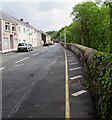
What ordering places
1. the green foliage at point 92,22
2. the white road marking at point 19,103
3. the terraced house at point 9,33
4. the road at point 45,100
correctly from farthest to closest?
the terraced house at point 9,33
the green foliage at point 92,22
the white road marking at point 19,103
the road at point 45,100

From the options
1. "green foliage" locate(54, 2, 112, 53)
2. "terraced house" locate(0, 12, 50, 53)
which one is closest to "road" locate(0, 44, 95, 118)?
"green foliage" locate(54, 2, 112, 53)

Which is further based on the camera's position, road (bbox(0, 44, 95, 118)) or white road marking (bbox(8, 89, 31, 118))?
white road marking (bbox(8, 89, 31, 118))

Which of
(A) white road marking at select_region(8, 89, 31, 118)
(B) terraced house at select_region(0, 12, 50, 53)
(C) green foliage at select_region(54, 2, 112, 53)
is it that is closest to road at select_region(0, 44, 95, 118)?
(A) white road marking at select_region(8, 89, 31, 118)

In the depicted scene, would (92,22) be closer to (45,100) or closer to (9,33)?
(45,100)

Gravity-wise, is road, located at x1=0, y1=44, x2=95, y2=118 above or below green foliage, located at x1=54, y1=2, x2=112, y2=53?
below

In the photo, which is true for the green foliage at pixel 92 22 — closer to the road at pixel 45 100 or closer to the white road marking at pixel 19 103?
the road at pixel 45 100

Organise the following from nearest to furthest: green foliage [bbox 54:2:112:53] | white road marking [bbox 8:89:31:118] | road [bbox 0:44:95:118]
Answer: road [bbox 0:44:95:118], white road marking [bbox 8:89:31:118], green foliage [bbox 54:2:112:53]

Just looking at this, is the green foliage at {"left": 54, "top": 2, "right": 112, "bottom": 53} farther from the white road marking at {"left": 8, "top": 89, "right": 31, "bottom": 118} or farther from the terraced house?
the terraced house

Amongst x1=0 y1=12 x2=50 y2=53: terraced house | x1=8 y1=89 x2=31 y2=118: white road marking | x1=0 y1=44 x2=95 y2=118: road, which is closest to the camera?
x1=0 y1=44 x2=95 y2=118: road

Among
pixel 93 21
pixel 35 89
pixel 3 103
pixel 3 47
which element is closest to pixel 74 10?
pixel 93 21

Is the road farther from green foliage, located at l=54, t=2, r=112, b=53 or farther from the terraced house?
the terraced house

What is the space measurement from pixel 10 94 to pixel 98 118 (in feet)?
11.5

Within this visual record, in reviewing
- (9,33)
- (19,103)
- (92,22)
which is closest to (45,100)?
(19,103)

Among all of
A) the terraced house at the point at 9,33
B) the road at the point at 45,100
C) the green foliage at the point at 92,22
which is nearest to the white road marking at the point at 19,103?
the road at the point at 45,100
